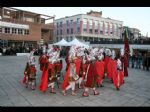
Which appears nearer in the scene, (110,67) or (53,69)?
(53,69)

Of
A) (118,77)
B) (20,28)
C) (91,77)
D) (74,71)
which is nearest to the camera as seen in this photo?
(91,77)

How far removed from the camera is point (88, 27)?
53.5 metres

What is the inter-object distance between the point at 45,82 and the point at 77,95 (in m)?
1.26

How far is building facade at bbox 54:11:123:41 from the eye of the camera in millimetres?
52875

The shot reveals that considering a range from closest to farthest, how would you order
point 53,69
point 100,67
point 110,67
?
1. point 53,69
2. point 100,67
3. point 110,67

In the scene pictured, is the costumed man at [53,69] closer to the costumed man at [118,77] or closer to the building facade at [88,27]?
the costumed man at [118,77]

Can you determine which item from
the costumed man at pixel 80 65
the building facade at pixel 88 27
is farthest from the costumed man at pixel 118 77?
the building facade at pixel 88 27

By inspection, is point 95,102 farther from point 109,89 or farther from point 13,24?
point 13,24

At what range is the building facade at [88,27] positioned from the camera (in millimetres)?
52875

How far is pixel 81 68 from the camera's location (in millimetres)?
8297

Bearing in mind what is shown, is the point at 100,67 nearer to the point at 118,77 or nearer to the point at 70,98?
the point at 118,77

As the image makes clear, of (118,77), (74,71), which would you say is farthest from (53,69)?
(118,77)
